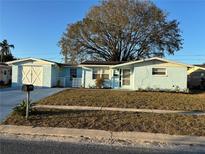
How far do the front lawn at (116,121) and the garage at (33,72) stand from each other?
16.5 m

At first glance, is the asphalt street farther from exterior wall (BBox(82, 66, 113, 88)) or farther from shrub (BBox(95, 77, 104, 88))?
exterior wall (BBox(82, 66, 113, 88))

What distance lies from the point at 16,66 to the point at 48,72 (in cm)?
364

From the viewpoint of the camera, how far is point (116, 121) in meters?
9.47

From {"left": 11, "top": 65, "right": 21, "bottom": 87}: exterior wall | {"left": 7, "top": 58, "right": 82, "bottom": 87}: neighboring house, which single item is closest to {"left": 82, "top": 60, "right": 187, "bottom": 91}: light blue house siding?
{"left": 7, "top": 58, "right": 82, "bottom": 87}: neighboring house

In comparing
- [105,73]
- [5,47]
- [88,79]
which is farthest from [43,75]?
[5,47]

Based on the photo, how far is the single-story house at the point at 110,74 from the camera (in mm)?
24812

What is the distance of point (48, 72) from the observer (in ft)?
89.4

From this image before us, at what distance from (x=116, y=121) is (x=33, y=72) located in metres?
19.9

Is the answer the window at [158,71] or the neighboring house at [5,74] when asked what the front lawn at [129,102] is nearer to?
the window at [158,71]

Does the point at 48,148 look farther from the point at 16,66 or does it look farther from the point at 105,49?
the point at 105,49

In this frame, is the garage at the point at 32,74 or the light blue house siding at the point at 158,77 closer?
the light blue house siding at the point at 158,77

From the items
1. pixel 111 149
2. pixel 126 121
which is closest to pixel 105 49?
pixel 126 121

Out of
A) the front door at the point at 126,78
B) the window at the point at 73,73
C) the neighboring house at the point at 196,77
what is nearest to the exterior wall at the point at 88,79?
the window at the point at 73,73

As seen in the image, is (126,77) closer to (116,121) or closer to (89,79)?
(89,79)
